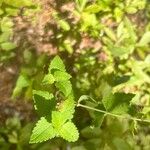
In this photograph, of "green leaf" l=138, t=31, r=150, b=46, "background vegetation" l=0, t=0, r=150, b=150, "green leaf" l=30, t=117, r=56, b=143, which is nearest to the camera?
"green leaf" l=30, t=117, r=56, b=143

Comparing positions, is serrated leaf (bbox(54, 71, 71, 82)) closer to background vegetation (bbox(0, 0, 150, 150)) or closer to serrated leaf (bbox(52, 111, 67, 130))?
serrated leaf (bbox(52, 111, 67, 130))

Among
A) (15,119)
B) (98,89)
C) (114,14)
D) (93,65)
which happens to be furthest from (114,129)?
(114,14)

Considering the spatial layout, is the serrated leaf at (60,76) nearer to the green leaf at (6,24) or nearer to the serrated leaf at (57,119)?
the serrated leaf at (57,119)

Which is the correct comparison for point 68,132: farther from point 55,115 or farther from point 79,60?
point 79,60

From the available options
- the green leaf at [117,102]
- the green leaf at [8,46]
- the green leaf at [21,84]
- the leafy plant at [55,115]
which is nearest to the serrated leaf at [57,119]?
the leafy plant at [55,115]

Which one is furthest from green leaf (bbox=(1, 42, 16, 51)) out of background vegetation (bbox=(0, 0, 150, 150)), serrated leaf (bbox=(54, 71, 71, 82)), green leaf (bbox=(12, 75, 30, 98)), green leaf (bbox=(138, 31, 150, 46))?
serrated leaf (bbox=(54, 71, 71, 82))

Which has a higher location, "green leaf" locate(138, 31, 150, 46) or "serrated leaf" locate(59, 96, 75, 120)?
"serrated leaf" locate(59, 96, 75, 120)

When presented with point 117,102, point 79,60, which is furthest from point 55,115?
point 79,60
